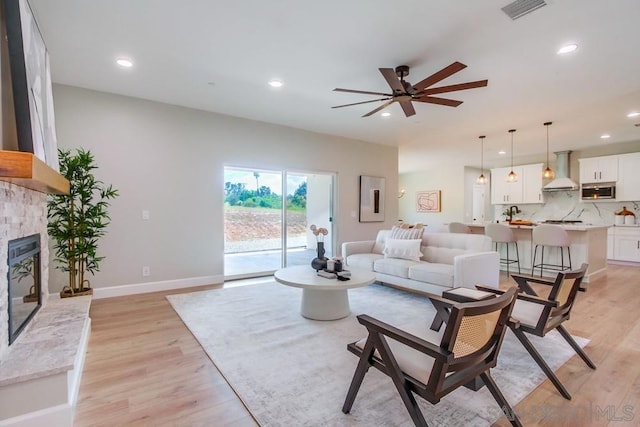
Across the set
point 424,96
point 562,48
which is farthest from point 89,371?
point 562,48

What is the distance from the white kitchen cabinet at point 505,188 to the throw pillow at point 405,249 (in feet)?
A: 18.4

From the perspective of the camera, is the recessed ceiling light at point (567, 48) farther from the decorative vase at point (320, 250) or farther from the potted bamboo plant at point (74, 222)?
the potted bamboo plant at point (74, 222)

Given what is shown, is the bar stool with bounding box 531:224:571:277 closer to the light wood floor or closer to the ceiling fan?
the light wood floor

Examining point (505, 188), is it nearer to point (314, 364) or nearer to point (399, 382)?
point (314, 364)

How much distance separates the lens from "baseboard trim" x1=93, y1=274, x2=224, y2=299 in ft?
13.3

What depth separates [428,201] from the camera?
34.7 feet

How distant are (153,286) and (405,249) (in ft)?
11.9

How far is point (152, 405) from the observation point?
186 centimetres

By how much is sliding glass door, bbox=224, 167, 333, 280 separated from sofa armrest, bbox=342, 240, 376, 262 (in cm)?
119

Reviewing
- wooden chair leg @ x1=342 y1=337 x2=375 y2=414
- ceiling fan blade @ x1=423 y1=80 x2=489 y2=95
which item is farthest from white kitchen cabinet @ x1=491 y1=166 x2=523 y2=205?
wooden chair leg @ x1=342 y1=337 x2=375 y2=414

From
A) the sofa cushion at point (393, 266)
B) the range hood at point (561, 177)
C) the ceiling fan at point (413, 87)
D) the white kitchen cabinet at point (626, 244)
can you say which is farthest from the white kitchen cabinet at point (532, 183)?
the ceiling fan at point (413, 87)

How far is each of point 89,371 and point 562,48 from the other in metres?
4.82

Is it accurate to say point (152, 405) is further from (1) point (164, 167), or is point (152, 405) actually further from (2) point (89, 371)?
(1) point (164, 167)

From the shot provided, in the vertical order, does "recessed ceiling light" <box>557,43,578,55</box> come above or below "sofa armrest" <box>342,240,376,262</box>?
above
